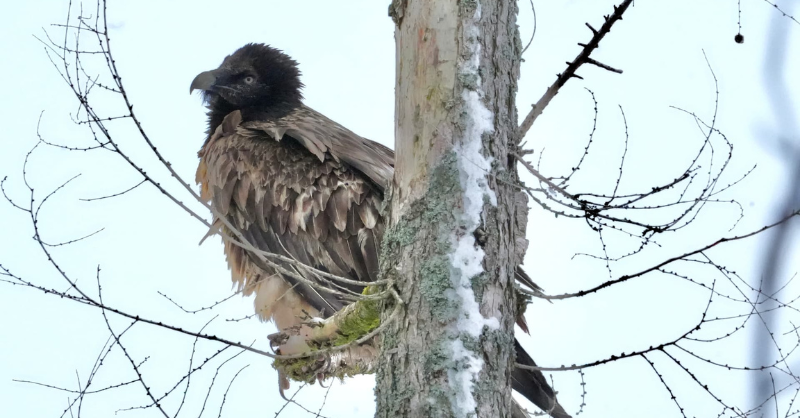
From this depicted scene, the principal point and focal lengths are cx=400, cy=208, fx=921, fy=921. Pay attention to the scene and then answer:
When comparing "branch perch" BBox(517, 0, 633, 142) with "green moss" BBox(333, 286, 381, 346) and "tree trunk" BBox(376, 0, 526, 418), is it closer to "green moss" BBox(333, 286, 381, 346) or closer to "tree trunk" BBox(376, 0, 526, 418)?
"tree trunk" BBox(376, 0, 526, 418)

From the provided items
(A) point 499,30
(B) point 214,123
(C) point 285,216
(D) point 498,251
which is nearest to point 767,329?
(D) point 498,251

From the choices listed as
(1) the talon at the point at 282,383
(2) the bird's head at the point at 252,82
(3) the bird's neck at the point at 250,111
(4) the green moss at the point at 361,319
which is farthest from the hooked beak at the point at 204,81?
(4) the green moss at the point at 361,319

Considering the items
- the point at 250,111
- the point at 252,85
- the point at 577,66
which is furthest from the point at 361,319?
the point at 252,85

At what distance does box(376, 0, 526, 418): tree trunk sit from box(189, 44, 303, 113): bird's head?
302 cm

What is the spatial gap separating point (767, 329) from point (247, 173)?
12.6ft

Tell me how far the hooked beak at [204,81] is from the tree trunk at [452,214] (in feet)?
10.1

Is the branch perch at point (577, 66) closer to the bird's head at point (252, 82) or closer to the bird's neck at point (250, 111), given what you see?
the bird's neck at point (250, 111)

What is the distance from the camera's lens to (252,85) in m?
6.44

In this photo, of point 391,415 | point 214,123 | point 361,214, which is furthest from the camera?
point 214,123

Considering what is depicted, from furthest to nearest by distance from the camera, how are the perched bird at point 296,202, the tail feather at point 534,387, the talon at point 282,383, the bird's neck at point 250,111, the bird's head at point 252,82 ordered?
the bird's head at point 252,82 < the bird's neck at point 250,111 < the talon at point 282,383 < the perched bird at point 296,202 < the tail feather at point 534,387

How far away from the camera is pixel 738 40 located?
3.27 metres

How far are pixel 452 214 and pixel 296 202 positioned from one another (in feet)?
7.95

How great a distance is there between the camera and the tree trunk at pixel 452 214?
120 inches

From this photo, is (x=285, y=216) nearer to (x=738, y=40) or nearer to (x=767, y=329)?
(x=738, y=40)
